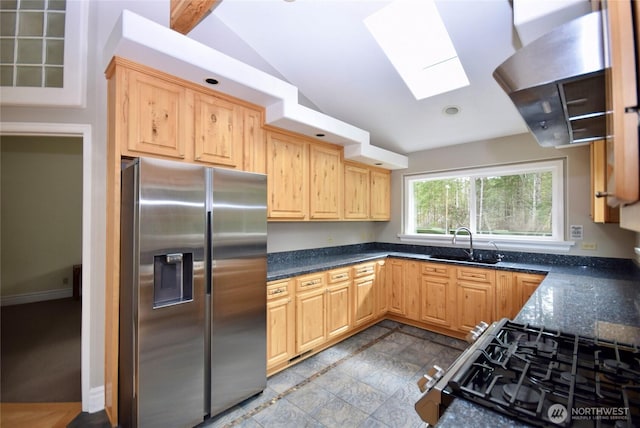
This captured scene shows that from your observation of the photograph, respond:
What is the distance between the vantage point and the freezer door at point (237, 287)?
203 centimetres

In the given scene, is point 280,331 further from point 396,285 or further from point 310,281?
point 396,285

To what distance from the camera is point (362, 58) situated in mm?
2842

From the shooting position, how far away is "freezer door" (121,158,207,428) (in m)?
1.71

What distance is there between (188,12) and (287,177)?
1534mm

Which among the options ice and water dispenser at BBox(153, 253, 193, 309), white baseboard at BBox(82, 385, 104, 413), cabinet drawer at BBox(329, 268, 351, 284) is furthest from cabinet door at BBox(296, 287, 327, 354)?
white baseboard at BBox(82, 385, 104, 413)

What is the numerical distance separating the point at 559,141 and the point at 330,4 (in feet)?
6.76

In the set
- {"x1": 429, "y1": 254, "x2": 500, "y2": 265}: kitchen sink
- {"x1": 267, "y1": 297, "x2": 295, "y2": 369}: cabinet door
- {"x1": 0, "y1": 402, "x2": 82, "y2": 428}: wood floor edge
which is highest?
{"x1": 429, "y1": 254, "x2": 500, "y2": 265}: kitchen sink

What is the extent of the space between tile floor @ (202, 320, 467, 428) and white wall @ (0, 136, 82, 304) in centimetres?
469

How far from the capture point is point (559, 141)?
57.9 inches

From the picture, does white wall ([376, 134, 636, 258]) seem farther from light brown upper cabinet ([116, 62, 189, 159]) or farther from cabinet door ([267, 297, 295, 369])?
light brown upper cabinet ([116, 62, 189, 159])

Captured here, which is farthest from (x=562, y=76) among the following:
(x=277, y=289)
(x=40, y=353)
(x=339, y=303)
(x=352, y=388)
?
(x=40, y=353)

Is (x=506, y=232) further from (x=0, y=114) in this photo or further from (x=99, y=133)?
(x=0, y=114)

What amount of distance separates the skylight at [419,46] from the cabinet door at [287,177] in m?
1.28

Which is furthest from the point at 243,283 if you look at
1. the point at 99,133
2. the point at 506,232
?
the point at 506,232
